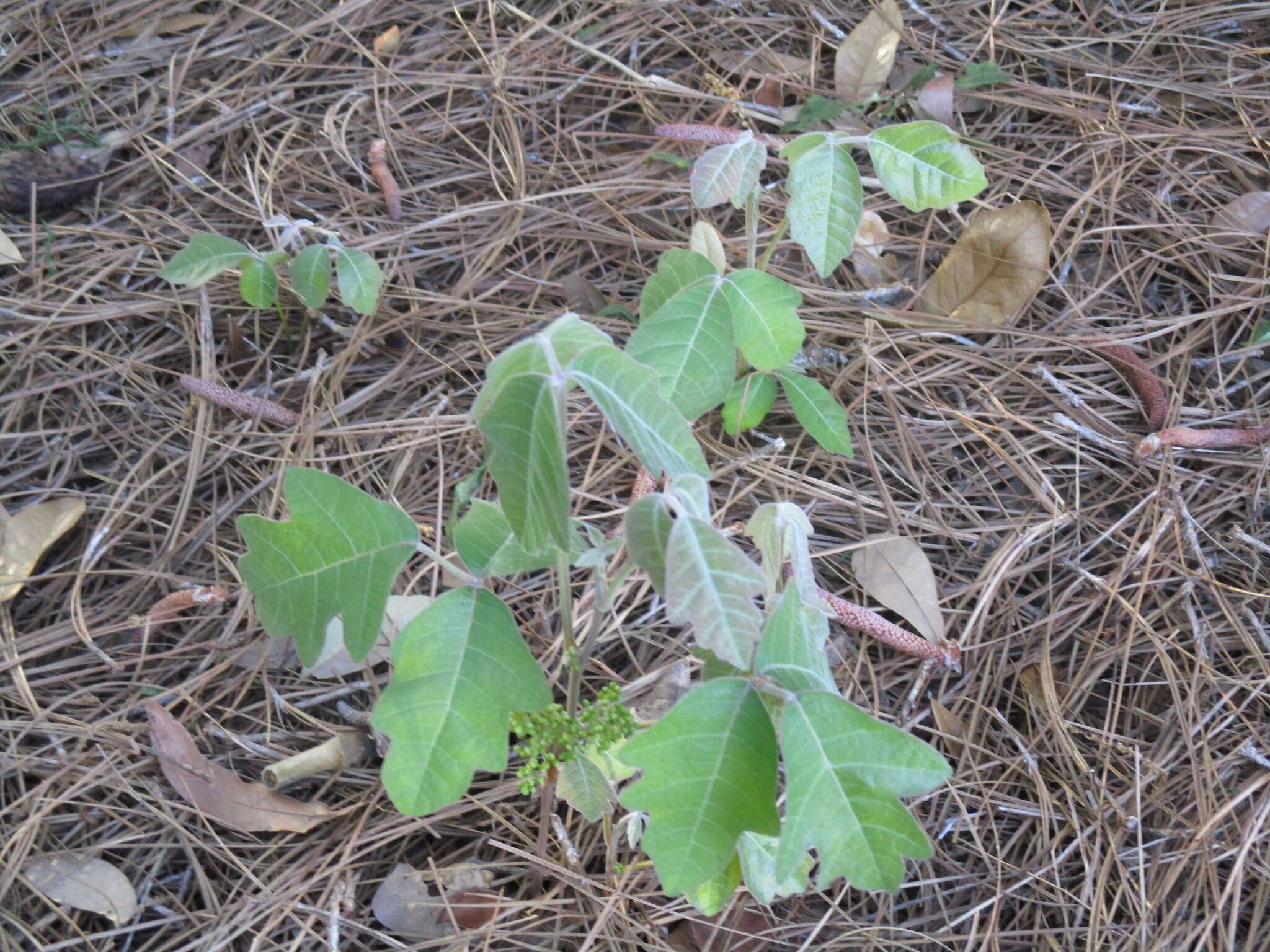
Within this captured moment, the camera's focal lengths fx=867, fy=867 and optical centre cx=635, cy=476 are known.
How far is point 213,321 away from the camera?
207 centimetres

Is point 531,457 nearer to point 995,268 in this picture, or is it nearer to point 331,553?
point 331,553

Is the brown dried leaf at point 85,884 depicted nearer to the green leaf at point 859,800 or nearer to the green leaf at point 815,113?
the green leaf at point 859,800

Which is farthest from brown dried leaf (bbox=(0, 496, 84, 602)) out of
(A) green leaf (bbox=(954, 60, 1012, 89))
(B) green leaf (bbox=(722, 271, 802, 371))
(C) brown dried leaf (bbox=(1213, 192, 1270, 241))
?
(C) brown dried leaf (bbox=(1213, 192, 1270, 241))

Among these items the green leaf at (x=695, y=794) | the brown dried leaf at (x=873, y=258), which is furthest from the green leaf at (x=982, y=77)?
the green leaf at (x=695, y=794)

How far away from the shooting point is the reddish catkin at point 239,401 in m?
1.90

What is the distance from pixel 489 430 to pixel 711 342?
51 centimetres

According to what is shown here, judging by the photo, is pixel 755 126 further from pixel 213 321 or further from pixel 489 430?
pixel 489 430

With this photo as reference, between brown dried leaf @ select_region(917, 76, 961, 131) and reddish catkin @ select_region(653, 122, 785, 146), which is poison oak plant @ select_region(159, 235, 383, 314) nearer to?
reddish catkin @ select_region(653, 122, 785, 146)

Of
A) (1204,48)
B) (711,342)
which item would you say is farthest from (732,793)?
(1204,48)

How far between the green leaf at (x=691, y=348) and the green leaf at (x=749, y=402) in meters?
0.39

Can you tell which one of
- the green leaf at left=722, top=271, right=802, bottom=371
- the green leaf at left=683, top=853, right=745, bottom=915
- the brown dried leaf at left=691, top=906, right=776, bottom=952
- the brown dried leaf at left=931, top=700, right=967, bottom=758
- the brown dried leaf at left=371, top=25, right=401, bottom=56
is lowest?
the brown dried leaf at left=691, top=906, right=776, bottom=952

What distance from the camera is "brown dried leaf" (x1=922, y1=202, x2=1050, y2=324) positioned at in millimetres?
1942

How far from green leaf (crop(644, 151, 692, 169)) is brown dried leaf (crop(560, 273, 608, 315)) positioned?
0.39 meters

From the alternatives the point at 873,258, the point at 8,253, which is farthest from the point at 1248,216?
the point at 8,253
